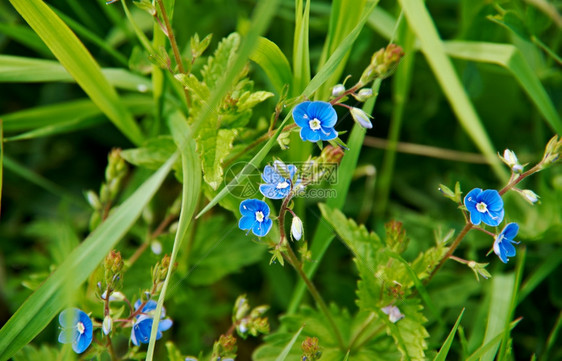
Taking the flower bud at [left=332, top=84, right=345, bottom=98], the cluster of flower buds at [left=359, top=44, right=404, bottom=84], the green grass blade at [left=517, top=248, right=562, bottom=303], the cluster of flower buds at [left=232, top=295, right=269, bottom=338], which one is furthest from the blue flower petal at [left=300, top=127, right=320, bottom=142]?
the green grass blade at [left=517, top=248, right=562, bottom=303]

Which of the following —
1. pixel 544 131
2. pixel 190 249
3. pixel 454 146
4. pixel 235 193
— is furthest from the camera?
pixel 454 146

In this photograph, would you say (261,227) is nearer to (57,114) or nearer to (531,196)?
(531,196)

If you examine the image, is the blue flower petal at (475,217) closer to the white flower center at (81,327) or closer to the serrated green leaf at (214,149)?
the serrated green leaf at (214,149)

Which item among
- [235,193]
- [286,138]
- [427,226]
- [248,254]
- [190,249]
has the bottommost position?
[427,226]

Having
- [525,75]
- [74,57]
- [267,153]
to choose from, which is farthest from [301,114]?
[525,75]

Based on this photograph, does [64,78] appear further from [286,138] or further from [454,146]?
[454,146]

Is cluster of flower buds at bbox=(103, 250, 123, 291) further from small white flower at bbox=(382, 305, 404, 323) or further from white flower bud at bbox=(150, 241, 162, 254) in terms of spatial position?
small white flower at bbox=(382, 305, 404, 323)

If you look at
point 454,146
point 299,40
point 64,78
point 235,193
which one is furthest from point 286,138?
point 454,146
